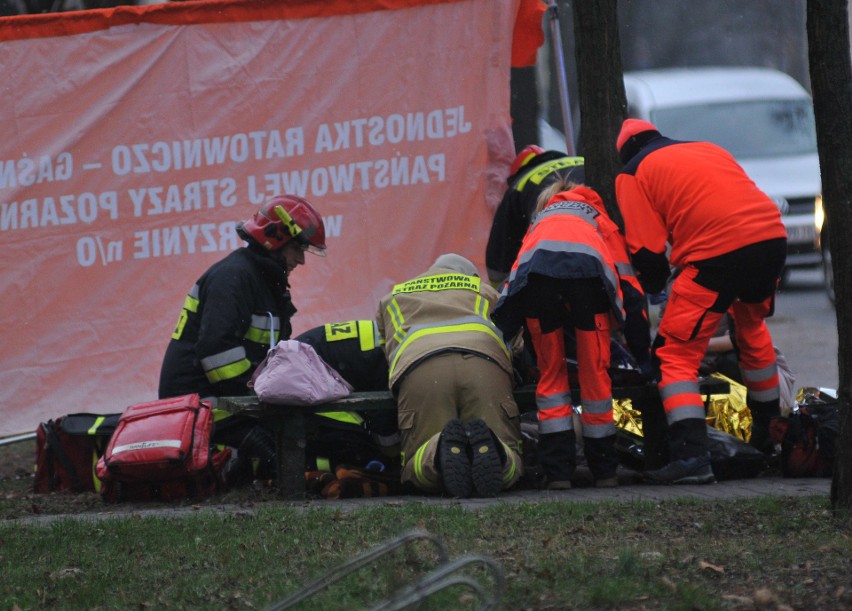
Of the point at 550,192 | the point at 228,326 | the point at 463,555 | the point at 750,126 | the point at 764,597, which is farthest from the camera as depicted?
the point at 750,126

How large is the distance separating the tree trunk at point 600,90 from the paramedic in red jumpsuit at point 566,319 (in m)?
0.99

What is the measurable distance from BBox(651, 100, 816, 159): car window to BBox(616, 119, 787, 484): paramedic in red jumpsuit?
712cm

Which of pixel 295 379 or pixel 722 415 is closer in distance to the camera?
pixel 295 379

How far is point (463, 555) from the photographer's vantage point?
15.8 feet

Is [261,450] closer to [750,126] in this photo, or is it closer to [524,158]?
[524,158]

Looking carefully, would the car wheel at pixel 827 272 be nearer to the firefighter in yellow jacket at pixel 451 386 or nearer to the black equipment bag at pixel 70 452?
the firefighter in yellow jacket at pixel 451 386

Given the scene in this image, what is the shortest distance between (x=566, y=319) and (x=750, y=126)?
29.7 feet

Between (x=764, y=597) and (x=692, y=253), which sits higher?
(x=692, y=253)

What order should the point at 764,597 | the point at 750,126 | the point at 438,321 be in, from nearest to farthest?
the point at 764,597 → the point at 438,321 → the point at 750,126

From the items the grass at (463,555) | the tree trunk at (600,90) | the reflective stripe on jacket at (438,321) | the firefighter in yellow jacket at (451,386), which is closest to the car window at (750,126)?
the tree trunk at (600,90)

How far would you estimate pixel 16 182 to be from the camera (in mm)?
9188

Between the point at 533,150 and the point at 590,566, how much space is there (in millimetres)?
4967

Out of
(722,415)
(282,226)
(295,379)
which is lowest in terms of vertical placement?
(722,415)

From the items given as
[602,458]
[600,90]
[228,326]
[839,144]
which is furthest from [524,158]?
[839,144]
